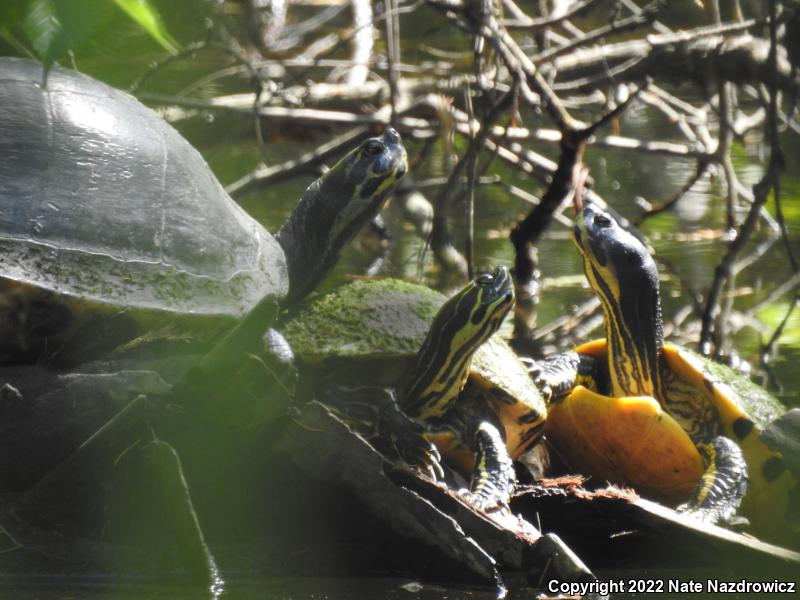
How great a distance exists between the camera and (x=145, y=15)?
0.66 m

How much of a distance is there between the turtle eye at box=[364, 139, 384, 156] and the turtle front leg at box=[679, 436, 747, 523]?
4.59ft

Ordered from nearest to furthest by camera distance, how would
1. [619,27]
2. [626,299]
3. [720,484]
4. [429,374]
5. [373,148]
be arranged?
[429,374] → [720,484] → [373,148] → [626,299] → [619,27]

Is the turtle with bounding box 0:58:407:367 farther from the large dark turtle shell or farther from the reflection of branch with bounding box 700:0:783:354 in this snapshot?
the reflection of branch with bounding box 700:0:783:354

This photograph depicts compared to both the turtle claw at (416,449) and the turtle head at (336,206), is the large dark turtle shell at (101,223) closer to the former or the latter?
the turtle head at (336,206)

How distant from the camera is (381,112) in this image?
222 inches

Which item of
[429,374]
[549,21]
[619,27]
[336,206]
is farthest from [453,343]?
[549,21]

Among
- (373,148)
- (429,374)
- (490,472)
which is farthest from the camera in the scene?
(373,148)

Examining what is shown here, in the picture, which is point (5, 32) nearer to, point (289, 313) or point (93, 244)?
point (93, 244)

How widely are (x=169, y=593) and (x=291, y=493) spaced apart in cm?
42

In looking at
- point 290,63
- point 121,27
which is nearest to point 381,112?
point 290,63

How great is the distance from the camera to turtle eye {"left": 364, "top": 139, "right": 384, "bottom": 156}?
3.15 metres

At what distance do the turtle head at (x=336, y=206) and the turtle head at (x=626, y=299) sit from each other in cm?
77

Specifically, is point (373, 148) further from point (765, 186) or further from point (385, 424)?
point (765, 186)

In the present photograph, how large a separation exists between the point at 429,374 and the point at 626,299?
3.34 feet
